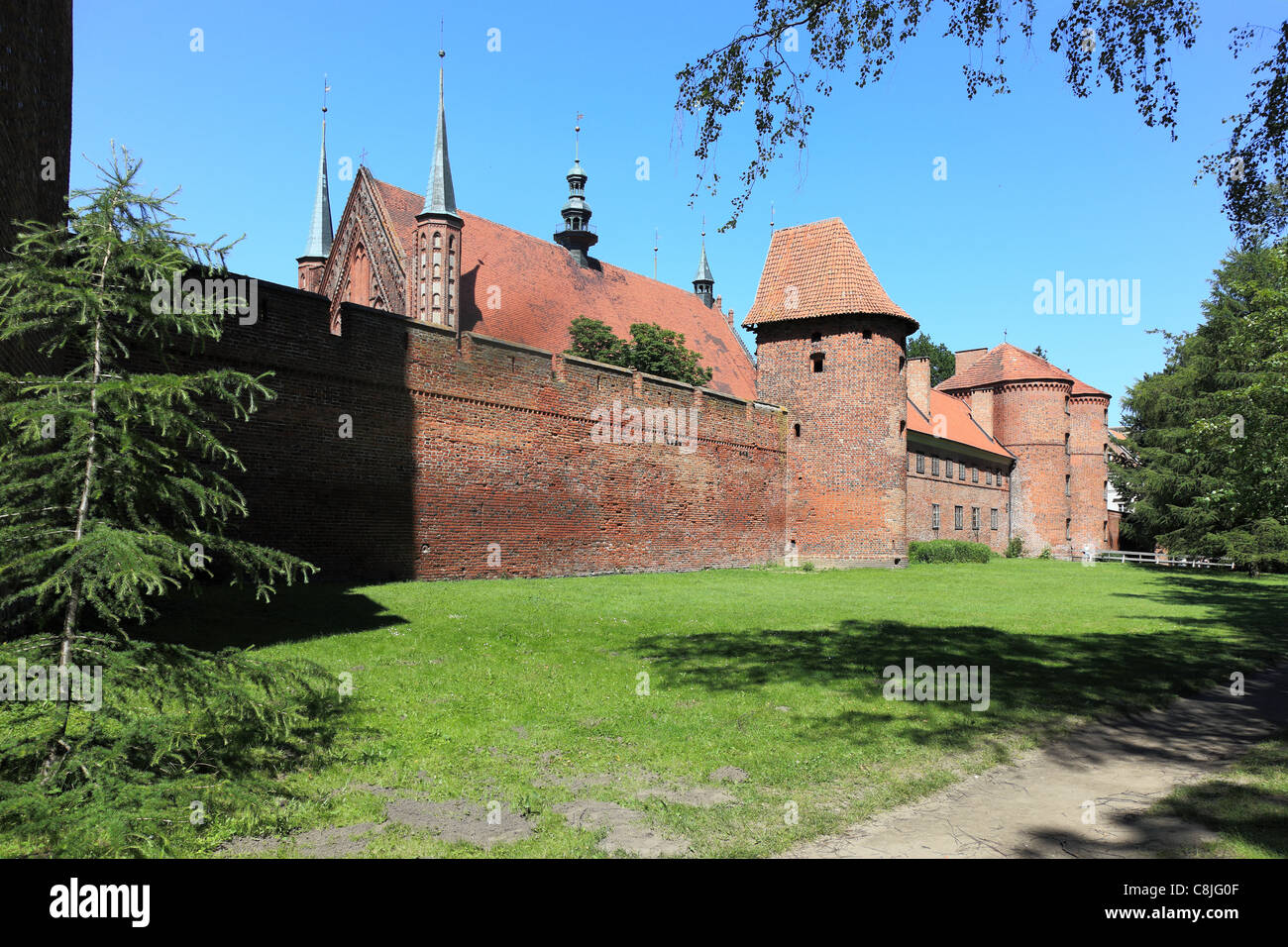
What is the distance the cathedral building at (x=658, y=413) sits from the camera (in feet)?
57.9

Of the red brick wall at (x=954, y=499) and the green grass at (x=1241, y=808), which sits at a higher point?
the red brick wall at (x=954, y=499)

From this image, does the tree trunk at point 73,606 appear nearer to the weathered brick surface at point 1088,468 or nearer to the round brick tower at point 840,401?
the round brick tower at point 840,401

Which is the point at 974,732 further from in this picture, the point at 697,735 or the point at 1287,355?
the point at 1287,355

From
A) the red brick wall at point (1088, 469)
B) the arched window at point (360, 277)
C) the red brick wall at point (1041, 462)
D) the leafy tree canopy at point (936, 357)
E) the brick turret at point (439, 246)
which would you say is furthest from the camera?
the leafy tree canopy at point (936, 357)

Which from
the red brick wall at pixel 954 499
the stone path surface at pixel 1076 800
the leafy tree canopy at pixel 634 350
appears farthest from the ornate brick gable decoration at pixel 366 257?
the stone path surface at pixel 1076 800

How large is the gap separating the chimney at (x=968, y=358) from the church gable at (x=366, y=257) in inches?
1375

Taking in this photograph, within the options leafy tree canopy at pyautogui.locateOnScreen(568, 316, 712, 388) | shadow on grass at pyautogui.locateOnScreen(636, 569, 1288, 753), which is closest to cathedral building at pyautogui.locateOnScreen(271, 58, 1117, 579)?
leafy tree canopy at pyautogui.locateOnScreen(568, 316, 712, 388)

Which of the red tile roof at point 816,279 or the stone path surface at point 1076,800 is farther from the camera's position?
the red tile roof at point 816,279

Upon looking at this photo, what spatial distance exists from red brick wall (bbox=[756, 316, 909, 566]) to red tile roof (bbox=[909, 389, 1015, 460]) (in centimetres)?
1043

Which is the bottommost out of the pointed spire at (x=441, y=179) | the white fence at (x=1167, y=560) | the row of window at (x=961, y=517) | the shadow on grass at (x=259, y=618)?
the white fence at (x=1167, y=560)

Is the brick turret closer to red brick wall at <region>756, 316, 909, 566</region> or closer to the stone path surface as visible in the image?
red brick wall at <region>756, 316, 909, 566</region>

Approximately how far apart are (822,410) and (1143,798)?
24.8m
